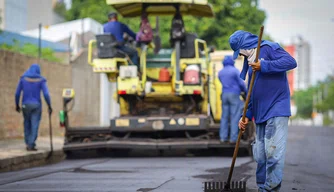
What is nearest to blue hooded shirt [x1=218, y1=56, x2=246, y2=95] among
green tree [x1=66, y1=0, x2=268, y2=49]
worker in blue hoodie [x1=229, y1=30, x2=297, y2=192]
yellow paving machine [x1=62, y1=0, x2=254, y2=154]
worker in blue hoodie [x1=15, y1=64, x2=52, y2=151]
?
yellow paving machine [x1=62, y1=0, x2=254, y2=154]

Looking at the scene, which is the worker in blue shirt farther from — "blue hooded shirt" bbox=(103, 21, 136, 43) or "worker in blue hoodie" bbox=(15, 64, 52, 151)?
"worker in blue hoodie" bbox=(15, 64, 52, 151)

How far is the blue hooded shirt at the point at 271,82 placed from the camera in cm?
633

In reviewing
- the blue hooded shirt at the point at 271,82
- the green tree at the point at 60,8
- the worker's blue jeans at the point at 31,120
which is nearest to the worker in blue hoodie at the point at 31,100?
the worker's blue jeans at the point at 31,120

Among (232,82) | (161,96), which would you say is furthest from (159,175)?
(161,96)

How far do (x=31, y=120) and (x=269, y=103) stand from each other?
7.63m

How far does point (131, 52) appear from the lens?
1370cm

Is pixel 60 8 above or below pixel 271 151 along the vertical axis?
above

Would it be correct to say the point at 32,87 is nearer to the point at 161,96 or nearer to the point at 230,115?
the point at 161,96

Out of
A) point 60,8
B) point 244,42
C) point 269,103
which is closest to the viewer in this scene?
point 269,103

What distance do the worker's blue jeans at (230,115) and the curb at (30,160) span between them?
3.48 metres

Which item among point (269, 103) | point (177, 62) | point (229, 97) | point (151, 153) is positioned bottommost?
point (151, 153)

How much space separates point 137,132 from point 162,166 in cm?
262

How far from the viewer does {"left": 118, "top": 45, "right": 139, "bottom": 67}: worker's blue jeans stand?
13.5 m

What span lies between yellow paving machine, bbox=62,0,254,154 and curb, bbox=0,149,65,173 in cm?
47
